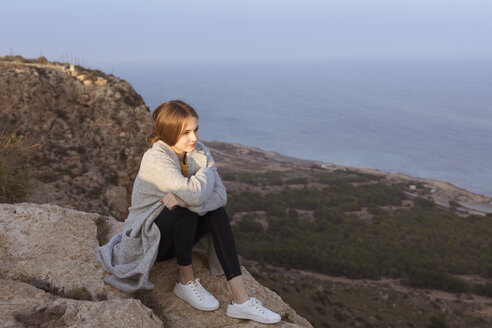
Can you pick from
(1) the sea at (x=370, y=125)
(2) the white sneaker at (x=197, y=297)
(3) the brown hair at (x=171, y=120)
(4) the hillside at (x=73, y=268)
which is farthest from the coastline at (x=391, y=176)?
(3) the brown hair at (x=171, y=120)

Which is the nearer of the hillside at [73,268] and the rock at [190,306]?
the hillside at [73,268]

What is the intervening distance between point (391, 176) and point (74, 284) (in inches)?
1853

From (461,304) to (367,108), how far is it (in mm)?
107044

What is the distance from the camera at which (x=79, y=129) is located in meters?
9.91

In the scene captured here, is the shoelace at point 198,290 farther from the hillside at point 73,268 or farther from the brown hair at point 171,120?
the brown hair at point 171,120

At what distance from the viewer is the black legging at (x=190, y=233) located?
2.68 metres

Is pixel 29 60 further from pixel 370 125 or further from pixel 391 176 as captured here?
pixel 370 125

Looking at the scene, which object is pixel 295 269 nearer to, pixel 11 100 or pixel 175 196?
pixel 11 100

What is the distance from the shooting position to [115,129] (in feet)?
33.8

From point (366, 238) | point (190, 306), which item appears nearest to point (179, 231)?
point (190, 306)

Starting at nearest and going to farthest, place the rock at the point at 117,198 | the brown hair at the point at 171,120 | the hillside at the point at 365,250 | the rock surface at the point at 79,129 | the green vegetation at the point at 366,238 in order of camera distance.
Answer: the brown hair at the point at 171,120
the rock surface at the point at 79,129
the rock at the point at 117,198
the hillside at the point at 365,250
the green vegetation at the point at 366,238

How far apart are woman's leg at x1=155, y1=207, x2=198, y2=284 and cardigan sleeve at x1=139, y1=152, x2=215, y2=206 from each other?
14cm

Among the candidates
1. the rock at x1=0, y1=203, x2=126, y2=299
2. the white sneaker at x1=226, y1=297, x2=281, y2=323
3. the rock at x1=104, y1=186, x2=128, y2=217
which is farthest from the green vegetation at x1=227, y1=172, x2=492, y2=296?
the white sneaker at x1=226, y1=297, x2=281, y2=323

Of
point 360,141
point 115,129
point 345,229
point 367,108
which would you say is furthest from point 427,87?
point 115,129
